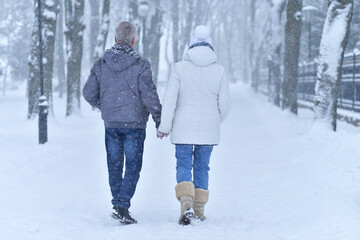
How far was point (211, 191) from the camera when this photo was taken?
7.15 meters

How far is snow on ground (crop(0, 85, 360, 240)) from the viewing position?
4.98 metres

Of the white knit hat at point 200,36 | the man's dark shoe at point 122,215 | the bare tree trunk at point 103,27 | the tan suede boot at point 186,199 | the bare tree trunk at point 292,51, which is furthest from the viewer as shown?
the bare tree trunk at point 103,27

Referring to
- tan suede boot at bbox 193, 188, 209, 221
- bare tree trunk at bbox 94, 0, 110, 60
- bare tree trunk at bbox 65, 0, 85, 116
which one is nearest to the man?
tan suede boot at bbox 193, 188, 209, 221

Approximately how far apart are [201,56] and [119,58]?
819 mm

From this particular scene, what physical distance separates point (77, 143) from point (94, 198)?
4899mm

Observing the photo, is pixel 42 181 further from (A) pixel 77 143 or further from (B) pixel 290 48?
(B) pixel 290 48

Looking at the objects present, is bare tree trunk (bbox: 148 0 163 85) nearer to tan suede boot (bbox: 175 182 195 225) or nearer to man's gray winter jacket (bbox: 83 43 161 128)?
man's gray winter jacket (bbox: 83 43 161 128)

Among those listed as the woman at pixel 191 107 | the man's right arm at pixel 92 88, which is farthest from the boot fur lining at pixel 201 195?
the man's right arm at pixel 92 88

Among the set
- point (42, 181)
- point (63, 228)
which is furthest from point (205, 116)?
point (42, 181)

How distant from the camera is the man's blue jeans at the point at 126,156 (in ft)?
17.1

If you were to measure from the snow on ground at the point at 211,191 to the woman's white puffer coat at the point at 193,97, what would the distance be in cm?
93

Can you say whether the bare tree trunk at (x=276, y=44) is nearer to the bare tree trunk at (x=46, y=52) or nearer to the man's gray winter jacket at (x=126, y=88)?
the bare tree trunk at (x=46, y=52)

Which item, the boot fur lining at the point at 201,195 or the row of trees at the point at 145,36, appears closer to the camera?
the boot fur lining at the point at 201,195

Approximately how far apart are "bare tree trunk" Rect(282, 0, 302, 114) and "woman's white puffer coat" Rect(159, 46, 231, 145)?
454 inches
